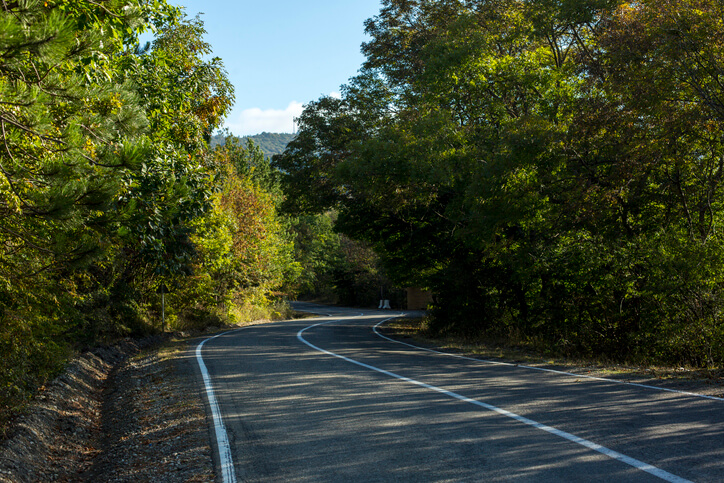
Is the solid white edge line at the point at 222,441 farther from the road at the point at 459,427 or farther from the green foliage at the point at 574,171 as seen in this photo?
the green foliage at the point at 574,171

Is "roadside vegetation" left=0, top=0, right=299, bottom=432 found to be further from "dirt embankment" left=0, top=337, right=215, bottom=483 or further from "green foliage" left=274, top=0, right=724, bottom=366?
"green foliage" left=274, top=0, right=724, bottom=366

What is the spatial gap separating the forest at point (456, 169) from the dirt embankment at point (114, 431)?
2.58 feet

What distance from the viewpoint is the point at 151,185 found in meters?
7.81

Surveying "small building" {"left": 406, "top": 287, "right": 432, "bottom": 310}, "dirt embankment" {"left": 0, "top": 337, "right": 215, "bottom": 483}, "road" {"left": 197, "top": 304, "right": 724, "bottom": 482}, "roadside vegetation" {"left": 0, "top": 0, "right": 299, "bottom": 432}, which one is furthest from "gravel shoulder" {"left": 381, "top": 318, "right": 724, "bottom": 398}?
"small building" {"left": 406, "top": 287, "right": 432, "bottom": 310}

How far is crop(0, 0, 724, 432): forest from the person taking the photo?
5359 millimetres

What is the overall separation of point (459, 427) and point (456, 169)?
11668mm

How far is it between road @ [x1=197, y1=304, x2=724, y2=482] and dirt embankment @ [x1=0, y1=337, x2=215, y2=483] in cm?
43

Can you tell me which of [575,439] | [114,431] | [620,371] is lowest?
[114,431]

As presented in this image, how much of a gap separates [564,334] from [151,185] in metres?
12.6

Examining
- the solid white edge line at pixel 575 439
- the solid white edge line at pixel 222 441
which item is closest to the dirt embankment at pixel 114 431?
the solid white edge line at pixel 222 441

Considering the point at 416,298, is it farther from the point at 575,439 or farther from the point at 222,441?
the point at 575,439

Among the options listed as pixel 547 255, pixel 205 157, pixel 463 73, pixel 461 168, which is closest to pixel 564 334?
pixel 547 255

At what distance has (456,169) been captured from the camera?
16.8 meters

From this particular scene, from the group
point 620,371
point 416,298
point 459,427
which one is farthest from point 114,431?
point 416,298
